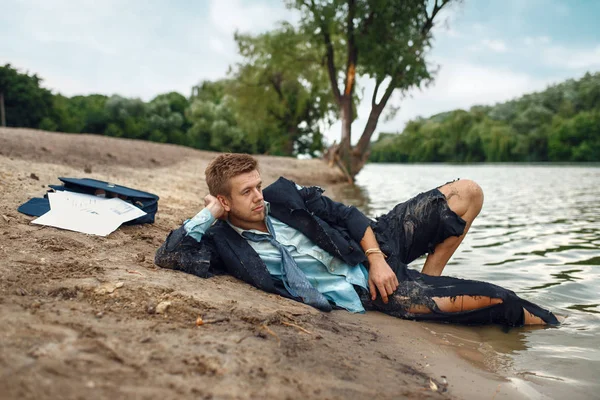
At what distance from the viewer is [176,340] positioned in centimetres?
217

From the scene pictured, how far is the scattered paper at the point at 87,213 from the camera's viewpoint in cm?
411

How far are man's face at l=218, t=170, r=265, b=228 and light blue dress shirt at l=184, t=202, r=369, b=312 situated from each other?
0.15 meters

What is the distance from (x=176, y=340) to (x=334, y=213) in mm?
1732

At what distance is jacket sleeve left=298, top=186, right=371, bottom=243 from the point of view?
355cm

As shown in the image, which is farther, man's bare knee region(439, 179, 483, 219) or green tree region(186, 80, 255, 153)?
green tree region(186, 80, 255, 153)

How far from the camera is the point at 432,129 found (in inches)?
3401

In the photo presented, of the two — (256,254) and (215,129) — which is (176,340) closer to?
(256,254)

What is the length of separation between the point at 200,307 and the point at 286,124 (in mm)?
32289

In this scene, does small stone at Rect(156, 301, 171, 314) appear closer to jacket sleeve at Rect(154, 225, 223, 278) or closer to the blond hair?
jacket sleeve at Rect(154, 225, 223, 278)

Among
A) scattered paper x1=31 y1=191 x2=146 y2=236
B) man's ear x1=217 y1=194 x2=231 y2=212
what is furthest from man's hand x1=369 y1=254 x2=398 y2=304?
scattered paper x1=31 y1=191 x2=146 y2=236

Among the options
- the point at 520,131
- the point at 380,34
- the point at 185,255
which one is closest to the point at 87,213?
the point at 185,255

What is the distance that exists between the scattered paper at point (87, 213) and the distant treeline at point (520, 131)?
4356cm

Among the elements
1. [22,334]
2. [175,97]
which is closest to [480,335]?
[22,334]

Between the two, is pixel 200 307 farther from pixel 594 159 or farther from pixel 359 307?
pixel 594 159
